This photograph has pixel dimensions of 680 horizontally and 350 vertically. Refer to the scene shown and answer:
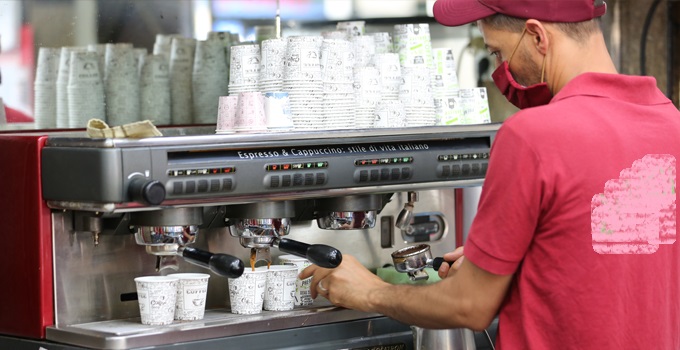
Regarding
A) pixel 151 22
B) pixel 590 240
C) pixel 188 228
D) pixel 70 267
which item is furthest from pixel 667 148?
pixel 151 22

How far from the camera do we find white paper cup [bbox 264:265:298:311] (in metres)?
2.46

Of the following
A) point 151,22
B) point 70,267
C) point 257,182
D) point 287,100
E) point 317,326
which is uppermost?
point 151,22

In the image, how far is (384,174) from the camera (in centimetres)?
246

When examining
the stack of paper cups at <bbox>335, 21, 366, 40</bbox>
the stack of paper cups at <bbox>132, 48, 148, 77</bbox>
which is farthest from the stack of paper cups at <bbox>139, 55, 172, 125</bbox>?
the stack of paper cups at <bbox>335, 21, 366, 40</bbox>

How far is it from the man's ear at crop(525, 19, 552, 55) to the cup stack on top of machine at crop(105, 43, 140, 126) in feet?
4.29

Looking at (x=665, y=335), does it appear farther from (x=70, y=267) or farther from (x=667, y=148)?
(x=70, y=267)

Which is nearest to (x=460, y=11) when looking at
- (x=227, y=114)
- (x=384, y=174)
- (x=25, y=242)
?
(x=384, y=174)

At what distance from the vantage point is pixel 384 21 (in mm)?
3691

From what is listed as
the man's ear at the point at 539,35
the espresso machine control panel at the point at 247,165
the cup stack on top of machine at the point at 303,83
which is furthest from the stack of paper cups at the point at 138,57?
the man's ear at the point at 539,35

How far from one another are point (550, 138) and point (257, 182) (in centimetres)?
66

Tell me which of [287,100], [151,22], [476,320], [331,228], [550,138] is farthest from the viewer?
[151,22]

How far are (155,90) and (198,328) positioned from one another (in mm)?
976

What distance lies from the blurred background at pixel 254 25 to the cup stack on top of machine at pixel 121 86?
4 centimetres

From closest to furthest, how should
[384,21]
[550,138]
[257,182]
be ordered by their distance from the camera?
[550,138] → [257,182] → [384,21]
